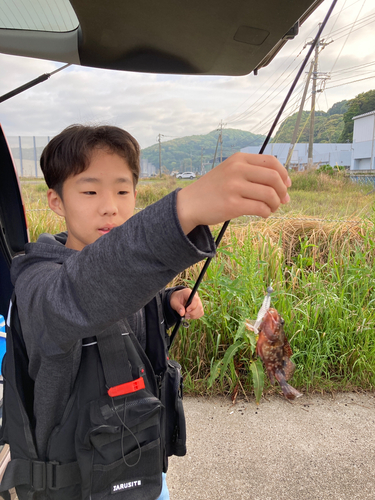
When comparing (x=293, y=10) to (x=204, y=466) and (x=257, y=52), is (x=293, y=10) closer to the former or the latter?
(x=257, y=52)

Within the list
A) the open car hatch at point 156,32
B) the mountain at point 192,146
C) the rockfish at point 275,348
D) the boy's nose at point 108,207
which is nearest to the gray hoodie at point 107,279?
the boy's nose at point 108,207

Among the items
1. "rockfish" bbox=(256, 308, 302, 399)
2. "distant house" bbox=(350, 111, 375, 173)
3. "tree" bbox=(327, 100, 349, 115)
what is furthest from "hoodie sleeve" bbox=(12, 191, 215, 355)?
"distant house" bbox=(350, 111, 375, 173)

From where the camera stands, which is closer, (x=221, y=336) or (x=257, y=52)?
(x=257, y=52)

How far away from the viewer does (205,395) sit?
2807 millimetres

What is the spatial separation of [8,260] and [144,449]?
1.18 metres

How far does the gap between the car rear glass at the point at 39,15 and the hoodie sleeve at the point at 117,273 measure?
69cm

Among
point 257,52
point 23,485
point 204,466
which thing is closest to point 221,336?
point 204,466

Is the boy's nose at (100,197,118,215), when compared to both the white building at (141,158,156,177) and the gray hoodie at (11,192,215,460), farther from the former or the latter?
the white building at (141,158,156,177)

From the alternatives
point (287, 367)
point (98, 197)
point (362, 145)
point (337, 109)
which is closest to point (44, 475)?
point (98, 197)

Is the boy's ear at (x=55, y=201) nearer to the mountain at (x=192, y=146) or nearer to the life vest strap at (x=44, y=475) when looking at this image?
the mountain at (x=192, y=146)

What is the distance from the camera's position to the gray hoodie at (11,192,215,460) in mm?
622

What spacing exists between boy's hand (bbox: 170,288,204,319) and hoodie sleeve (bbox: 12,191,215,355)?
0.58 m

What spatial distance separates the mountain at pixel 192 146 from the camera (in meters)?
1.28

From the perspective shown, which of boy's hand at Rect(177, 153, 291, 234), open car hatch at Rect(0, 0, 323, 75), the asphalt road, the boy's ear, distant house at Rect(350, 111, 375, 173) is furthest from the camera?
distant house at Rect(350, 111, 375, 173)
